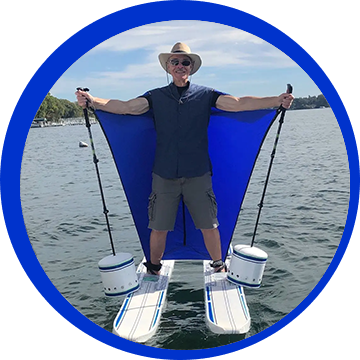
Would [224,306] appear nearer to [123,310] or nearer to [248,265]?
[248,265]

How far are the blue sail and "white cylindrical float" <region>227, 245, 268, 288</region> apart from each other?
79cm

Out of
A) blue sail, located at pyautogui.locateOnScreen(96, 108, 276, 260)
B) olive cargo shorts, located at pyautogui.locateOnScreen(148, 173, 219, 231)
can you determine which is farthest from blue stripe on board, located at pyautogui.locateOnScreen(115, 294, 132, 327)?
blue sail, located at pyautogui.locateOnScreen(96, 108, 276, 260)

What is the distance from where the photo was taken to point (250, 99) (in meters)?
3.54

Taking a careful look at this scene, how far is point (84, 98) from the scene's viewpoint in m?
3.45

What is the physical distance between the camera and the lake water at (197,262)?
415cm

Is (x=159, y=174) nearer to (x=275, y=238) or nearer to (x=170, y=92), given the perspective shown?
(x=170, y=92)

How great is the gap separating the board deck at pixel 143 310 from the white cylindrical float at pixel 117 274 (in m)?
0.15

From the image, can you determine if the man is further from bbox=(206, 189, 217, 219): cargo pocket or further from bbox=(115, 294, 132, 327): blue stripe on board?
bbox=(115, 294, 132, 327): blue stripe on board

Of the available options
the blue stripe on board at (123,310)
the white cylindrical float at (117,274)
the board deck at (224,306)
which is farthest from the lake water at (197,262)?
the white cylindrical float at (117,274)

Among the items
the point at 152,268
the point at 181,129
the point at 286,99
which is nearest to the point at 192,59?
the point at 181,129

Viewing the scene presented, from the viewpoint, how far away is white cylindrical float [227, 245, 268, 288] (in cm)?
384

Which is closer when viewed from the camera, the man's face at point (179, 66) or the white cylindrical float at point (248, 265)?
the man's face at point (179, 66)

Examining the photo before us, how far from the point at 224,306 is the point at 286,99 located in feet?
6.27

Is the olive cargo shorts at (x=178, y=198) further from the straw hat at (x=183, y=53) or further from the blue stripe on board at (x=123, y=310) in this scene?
the straw hat at (x=183, y=53)
